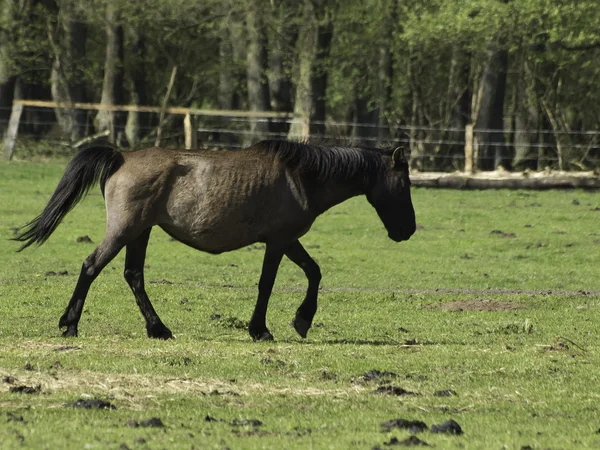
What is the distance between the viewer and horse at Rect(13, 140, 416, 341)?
11.9m

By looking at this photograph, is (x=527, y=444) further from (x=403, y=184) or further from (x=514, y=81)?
(x=514, y=81)

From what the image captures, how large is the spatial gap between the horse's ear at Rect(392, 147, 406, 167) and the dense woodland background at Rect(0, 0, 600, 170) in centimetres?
2075

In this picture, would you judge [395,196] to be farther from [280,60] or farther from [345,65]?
[345,65]

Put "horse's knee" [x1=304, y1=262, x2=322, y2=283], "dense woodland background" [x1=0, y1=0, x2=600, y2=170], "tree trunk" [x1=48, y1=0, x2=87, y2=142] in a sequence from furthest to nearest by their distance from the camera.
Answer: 1. "tree trunk" [x1=48, y1=0, x2=87, y2=142]
2. "dense woodland background" [x1=0, y1=0, x2=600, y2=170]
3. "horse's knee" [x1=304, y1=262, x2=322, y2=283]

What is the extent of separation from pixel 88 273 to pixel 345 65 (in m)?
30.7

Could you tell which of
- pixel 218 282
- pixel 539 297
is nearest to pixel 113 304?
pixel 218 282

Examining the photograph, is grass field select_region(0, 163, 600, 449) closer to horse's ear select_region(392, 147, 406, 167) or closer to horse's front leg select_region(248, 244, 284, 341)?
horse's front leg select_region(248, 244, 284, 341)

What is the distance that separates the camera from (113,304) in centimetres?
1553

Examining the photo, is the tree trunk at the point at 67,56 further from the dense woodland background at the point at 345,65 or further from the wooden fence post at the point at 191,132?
the wooden fence post at the point at 191,132

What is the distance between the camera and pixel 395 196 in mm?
12688

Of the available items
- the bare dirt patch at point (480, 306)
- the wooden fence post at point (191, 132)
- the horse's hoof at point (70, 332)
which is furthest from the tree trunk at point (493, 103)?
the horse's hoof at point (70, 332)

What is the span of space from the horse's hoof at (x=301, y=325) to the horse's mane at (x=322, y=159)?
1.37 m

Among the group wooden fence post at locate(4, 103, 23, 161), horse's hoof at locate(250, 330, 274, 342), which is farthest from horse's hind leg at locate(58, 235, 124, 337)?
wooden fence post at locate(4, 103, 23, 161)

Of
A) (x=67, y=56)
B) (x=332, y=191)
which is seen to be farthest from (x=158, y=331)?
(x=67, y=56)
